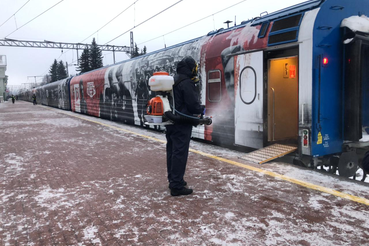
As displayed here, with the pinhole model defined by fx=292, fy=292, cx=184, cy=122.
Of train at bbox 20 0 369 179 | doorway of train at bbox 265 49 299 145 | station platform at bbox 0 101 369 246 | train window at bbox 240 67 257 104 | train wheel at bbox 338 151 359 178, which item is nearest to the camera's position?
station platform at bbox 0 101 369 246

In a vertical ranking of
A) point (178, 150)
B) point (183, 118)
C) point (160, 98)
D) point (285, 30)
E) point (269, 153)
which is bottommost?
point (269, 153)

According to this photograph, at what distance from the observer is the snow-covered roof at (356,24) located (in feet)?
17.4

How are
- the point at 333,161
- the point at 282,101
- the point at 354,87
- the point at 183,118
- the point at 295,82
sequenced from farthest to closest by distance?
1. the point at 295,82
2. the point at 282,101
3. the point at 333,161
4. the point at 354,87
5. the point at 183,118

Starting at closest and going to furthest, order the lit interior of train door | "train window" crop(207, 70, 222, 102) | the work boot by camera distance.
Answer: the work boot → the lit interior of train door → "train window" crop(207, 70, 222, 102)

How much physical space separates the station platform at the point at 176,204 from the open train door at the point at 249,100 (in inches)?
23.1

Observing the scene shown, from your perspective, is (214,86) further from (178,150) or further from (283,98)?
(178,150)

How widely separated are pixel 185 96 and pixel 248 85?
2873mm

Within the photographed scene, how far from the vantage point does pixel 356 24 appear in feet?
17.6

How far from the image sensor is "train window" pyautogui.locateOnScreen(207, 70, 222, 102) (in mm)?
7316

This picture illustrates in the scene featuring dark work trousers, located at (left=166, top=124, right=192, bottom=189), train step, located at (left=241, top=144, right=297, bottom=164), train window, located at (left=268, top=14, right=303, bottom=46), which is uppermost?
train window, located at (left=268, top=14, right=303, bottom=46)

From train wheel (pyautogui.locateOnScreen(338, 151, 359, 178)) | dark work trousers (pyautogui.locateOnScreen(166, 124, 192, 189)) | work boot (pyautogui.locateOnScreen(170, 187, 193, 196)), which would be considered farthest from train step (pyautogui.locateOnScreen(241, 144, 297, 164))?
dark work trousers (pyautogui.locateOnScreen(166, 124, 192, 189))

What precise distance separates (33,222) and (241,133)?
467cm

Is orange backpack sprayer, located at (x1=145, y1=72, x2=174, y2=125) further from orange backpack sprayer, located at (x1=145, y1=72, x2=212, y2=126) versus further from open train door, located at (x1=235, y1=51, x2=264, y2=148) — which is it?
open train door, located at (x1=235, y1=51, x2=264, y2=148)

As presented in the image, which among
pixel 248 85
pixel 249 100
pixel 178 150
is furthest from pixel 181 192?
pixel 248 85
